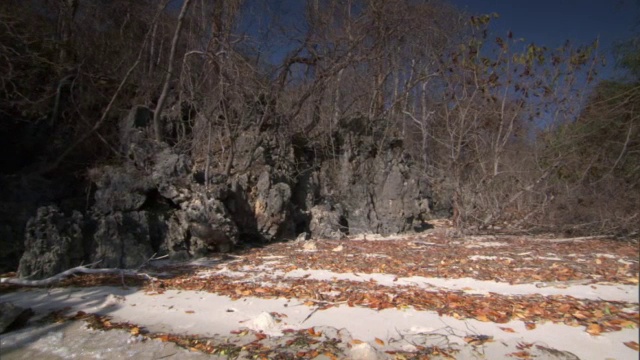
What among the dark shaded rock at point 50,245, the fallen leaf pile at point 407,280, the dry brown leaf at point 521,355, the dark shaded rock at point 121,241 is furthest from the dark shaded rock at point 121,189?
the dry brown leaf at point 521,355

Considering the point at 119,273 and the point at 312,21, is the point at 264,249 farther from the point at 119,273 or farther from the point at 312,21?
the point at 312,21

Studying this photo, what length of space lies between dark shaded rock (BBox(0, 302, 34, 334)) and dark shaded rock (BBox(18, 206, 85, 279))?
2246 millimetres

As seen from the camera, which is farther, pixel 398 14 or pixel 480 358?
pixel 398 14

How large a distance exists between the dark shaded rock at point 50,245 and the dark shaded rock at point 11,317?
7.37 feet

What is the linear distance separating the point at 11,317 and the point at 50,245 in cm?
287

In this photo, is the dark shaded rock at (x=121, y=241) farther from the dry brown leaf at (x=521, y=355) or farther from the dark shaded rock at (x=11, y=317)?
the dry brown leaf at (x=521, y=355)

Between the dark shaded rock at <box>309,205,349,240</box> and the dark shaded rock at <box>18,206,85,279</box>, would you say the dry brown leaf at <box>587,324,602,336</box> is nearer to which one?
the dark shaded rock at <box>18,206,85,279</box>

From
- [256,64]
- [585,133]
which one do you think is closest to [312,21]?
[256,64]

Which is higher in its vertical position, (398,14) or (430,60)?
(398,14)

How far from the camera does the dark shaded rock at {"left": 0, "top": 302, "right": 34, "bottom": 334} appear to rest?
4691mm

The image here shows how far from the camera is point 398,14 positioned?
17.3m

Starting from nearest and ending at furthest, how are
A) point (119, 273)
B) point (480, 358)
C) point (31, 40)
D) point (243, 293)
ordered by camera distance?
point (480, 358)
point (243, 293)
point (119, 273)
point (31, 40)

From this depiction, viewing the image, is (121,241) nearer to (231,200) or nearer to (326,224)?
(231,200)

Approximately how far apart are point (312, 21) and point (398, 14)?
3783 mm
